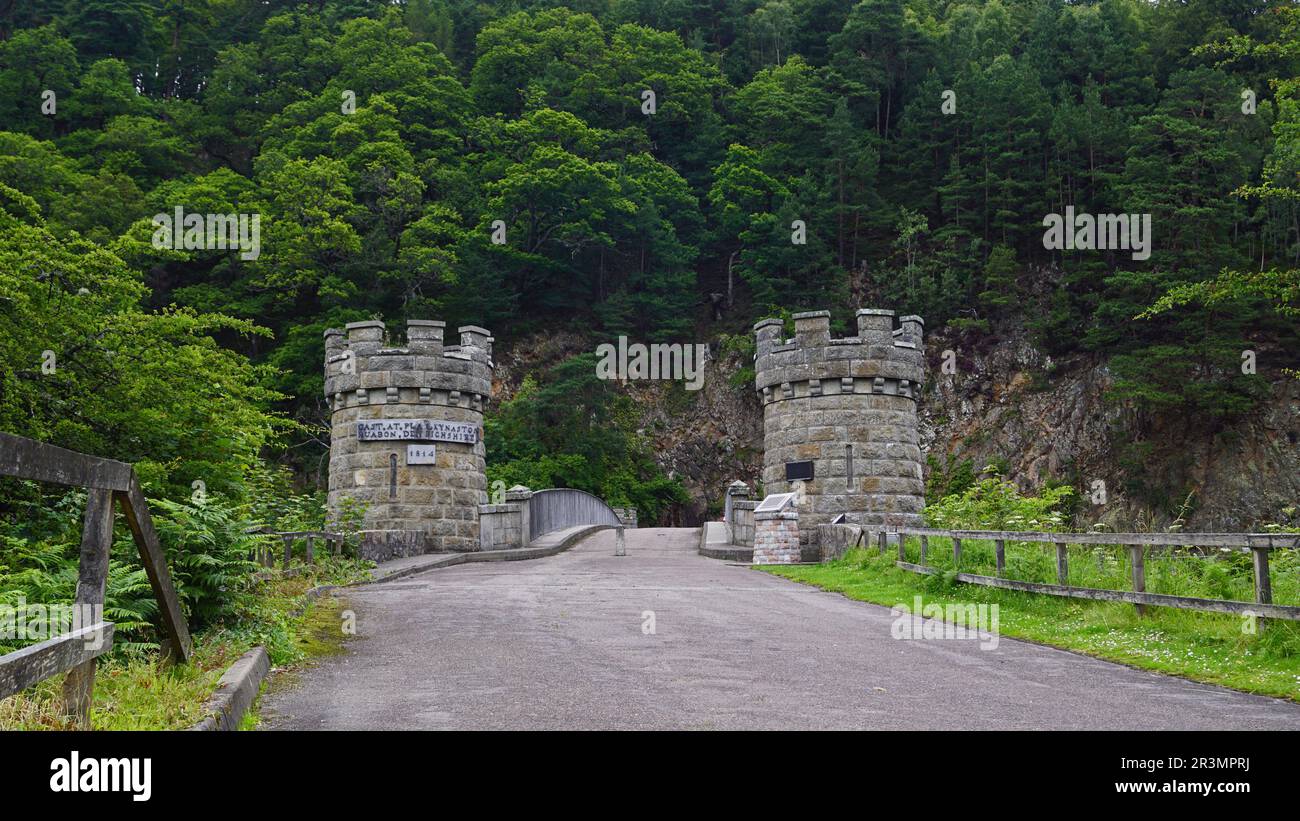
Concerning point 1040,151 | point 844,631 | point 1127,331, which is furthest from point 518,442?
point 844,631

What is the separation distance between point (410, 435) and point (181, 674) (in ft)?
59.8

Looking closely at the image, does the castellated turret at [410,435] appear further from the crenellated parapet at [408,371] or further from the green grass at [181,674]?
the green grass at [181,674]

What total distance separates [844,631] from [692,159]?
49.1 metres

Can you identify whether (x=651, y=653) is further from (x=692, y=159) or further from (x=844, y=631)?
(x=692, y=159)

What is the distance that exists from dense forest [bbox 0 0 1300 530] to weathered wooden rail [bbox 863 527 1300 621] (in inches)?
1067

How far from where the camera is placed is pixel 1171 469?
39.8 meters

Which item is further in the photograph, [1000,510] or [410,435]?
[410,435]

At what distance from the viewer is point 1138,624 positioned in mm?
10562

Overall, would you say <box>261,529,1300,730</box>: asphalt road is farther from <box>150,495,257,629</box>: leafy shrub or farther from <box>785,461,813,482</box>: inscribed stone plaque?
<box>785,461,813,482</box>: inscribed stone plaque

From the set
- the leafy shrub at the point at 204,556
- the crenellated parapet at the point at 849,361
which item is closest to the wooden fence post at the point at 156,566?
the leafy shrub at the point at 204,556

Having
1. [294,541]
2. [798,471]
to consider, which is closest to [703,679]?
[294,541]

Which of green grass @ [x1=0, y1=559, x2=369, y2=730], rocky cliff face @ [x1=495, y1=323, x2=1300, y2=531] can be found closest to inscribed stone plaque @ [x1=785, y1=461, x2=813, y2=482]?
rocky cliff face @ [x1=495, y1=323, x2=1300, y2=531]

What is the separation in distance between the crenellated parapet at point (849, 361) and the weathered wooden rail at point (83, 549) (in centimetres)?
1973

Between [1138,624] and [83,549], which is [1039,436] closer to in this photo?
[1138,624]
